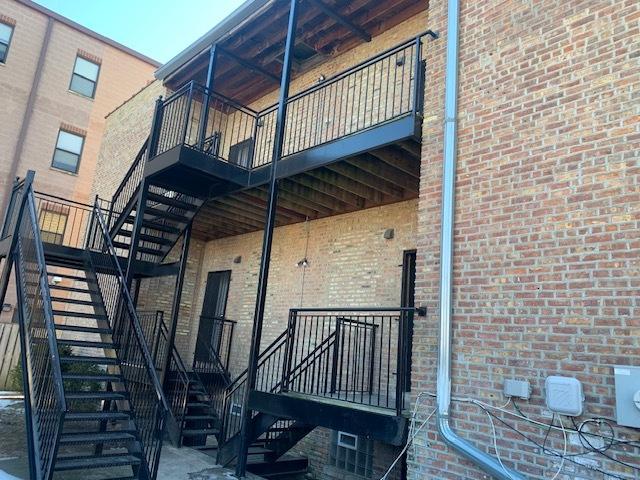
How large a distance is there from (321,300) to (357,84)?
3.99 meters

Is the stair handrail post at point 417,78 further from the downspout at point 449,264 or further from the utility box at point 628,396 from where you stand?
the utility box at point 628,396

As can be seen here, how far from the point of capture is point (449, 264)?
4.38 meters

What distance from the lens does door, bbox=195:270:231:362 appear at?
10.6 meters

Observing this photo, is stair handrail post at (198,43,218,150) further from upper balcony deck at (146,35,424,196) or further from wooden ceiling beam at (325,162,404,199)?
wooden ceiling beam at (325,162,404,199)

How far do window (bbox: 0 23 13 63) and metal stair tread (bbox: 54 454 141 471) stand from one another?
16.8 metres

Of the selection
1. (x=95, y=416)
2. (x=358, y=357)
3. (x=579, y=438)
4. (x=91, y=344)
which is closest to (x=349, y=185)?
(x=358, y=357)

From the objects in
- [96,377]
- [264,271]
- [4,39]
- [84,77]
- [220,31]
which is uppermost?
[4,39]

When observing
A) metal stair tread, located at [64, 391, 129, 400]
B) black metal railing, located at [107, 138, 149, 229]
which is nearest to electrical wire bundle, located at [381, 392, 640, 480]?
metal stair tread, located at [64, 391, 129, 400]

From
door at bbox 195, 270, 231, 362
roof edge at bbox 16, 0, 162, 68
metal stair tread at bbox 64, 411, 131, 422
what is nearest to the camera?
metal stair tread at bbox 64, 411, 131, 422

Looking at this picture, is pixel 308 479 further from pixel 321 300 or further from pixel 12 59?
pixel 12 59

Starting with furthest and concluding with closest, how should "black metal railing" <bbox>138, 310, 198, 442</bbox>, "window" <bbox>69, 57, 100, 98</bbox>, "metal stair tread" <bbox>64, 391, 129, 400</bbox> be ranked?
"window" <bbox>69, 57, 100, 98</bbox>
"black metal railing" <bbox>138, 310, 198, 442</bbox>
"metal stair tread" <bbox>64, 391, 129, 400</bbox>

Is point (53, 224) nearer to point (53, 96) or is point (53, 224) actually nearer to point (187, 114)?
point (53, 96)

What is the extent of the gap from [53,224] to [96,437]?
568 inches

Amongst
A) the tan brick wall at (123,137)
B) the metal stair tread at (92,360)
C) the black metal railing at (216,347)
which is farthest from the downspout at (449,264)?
the tan brick wall at (123,137)
